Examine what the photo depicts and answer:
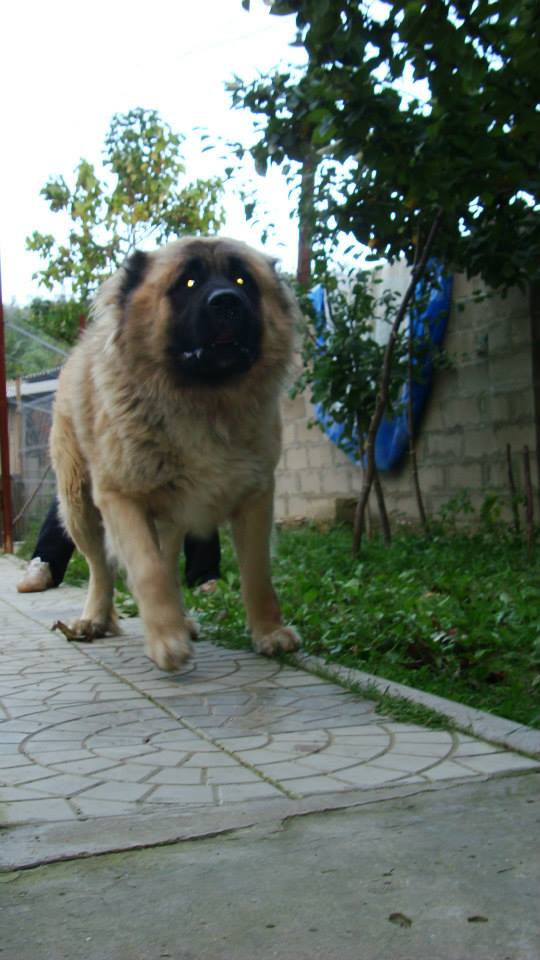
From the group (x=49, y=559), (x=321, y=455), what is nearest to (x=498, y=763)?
(x=49, y=559)

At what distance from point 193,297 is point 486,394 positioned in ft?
13.0

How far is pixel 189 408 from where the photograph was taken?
3.97 meters

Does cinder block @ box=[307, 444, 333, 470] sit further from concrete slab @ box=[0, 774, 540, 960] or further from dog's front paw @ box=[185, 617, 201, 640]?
concrete slab @ box=[0, 774, 540, 960]

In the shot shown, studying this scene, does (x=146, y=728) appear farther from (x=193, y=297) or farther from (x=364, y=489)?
(x=364, y=489)

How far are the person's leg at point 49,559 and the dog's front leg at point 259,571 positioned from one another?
2720 millimetres

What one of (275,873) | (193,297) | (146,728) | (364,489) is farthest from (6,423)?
(275,873)

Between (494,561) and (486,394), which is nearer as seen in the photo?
(494,561)

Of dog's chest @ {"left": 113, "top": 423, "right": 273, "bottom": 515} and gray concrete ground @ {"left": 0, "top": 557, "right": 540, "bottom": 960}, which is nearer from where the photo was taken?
gray concrete ground @ {"left": 0, "top": 557, "right": 540, "bottom": 960}

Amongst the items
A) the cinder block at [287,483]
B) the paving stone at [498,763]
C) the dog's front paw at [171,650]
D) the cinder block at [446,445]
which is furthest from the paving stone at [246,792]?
the cinder block at [287,483]

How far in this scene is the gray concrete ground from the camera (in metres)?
1.65

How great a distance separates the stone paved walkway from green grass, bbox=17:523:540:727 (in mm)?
362

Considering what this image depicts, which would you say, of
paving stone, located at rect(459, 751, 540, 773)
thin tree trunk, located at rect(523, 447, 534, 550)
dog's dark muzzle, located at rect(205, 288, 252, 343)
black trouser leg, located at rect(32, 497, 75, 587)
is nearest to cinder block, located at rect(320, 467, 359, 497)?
thin tree trunk, located at rect(523, 447, 534, 550)

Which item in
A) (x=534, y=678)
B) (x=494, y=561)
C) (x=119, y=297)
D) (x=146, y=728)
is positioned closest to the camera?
(x=146, y=728)

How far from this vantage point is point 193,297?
12.7 feet
